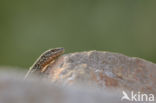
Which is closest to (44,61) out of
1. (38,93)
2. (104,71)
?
(104,71)

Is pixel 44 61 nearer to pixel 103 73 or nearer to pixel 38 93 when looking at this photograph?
pixel 103 73

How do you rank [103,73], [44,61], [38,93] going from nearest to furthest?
[38,93]
[103,73]
[44,61]

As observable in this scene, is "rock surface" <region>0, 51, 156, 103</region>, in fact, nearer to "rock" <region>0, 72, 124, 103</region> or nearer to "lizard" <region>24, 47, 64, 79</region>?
"lizard" <region>24, 47, 64, 79</region>

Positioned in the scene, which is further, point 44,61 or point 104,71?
point 44,61

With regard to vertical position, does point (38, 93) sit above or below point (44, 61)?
above

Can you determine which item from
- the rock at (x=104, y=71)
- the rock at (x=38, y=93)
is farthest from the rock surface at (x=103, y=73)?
the rock at (x=38, y=93)

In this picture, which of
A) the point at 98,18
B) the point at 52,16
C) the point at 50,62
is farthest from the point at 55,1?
the point at 50,62

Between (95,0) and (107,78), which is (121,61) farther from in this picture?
(95,0)

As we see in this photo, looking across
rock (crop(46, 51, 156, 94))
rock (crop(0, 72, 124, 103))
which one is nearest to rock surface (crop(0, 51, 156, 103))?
rock (crop(46, 51, 156, 94))

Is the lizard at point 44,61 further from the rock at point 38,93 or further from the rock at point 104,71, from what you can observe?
the rock at point 38,93
